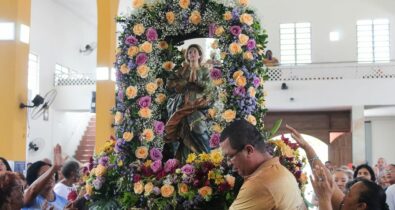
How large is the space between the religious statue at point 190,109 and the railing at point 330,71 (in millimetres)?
12049

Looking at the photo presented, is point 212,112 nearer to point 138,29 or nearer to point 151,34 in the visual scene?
point 151,34

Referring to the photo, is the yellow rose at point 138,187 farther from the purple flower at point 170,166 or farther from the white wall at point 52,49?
the white wall at point 52,49

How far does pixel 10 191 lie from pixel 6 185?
0.15ft

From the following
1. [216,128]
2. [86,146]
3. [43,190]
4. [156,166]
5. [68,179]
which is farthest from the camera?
[86,146]

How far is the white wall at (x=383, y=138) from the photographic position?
900 inches

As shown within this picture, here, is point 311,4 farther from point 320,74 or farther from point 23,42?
point 23,42

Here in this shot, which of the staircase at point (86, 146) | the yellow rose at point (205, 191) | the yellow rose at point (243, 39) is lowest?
the staircase at point (86, 146)

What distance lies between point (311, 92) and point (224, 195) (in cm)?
1350

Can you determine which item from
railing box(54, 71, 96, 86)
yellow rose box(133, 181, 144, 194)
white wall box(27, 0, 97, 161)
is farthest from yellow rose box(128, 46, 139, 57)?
railing box(54, 71, 96, 86)

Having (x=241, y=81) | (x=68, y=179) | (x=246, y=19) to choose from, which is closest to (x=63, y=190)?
(x=68, y=179)

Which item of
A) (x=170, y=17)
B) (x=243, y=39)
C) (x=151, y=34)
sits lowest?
(x=243, y=39)

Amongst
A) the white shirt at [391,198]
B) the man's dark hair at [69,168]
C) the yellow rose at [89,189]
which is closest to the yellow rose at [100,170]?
the yellow rose at [89,189]

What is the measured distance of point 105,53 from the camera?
577 inches

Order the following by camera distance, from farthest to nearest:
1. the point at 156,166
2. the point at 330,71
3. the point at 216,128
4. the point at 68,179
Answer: the point at 330,71
the point at 216,128
the point at 156,166
the point at 68,179
